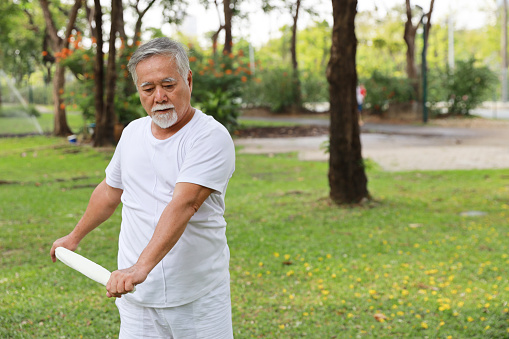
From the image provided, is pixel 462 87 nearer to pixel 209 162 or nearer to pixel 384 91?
pixel 384 91

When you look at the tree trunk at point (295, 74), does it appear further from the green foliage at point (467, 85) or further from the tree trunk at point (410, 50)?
the green foliage at point (467, 85)

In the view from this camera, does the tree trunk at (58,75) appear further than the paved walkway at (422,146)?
Yes

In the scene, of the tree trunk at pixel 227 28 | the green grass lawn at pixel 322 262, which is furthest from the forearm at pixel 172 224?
the tree trunk at pixel 227 28

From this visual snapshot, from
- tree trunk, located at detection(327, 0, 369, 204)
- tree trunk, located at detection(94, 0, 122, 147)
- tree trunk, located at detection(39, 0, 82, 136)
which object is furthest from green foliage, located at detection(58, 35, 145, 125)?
tree trunk, located at detection(327, 0, 369, 204)

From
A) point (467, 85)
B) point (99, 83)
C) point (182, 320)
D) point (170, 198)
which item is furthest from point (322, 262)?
point (467, 85)

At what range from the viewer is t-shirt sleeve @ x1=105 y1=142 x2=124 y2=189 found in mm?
2652

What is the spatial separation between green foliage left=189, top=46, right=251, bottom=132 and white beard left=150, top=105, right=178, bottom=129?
50.1 feet

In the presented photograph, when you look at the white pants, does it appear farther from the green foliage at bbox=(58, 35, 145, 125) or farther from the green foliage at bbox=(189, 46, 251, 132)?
the green foliage at bbox=(189, 46, 251, 132)

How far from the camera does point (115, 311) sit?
4.78 metres

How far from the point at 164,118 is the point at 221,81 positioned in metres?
17.2

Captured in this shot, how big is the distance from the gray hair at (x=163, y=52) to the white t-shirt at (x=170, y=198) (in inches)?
8.2

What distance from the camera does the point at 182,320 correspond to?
2436 millimetres

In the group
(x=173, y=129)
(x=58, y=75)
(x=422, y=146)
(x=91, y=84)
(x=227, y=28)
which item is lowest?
(x=422, y=146)

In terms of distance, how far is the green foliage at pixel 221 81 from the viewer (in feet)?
59.5
